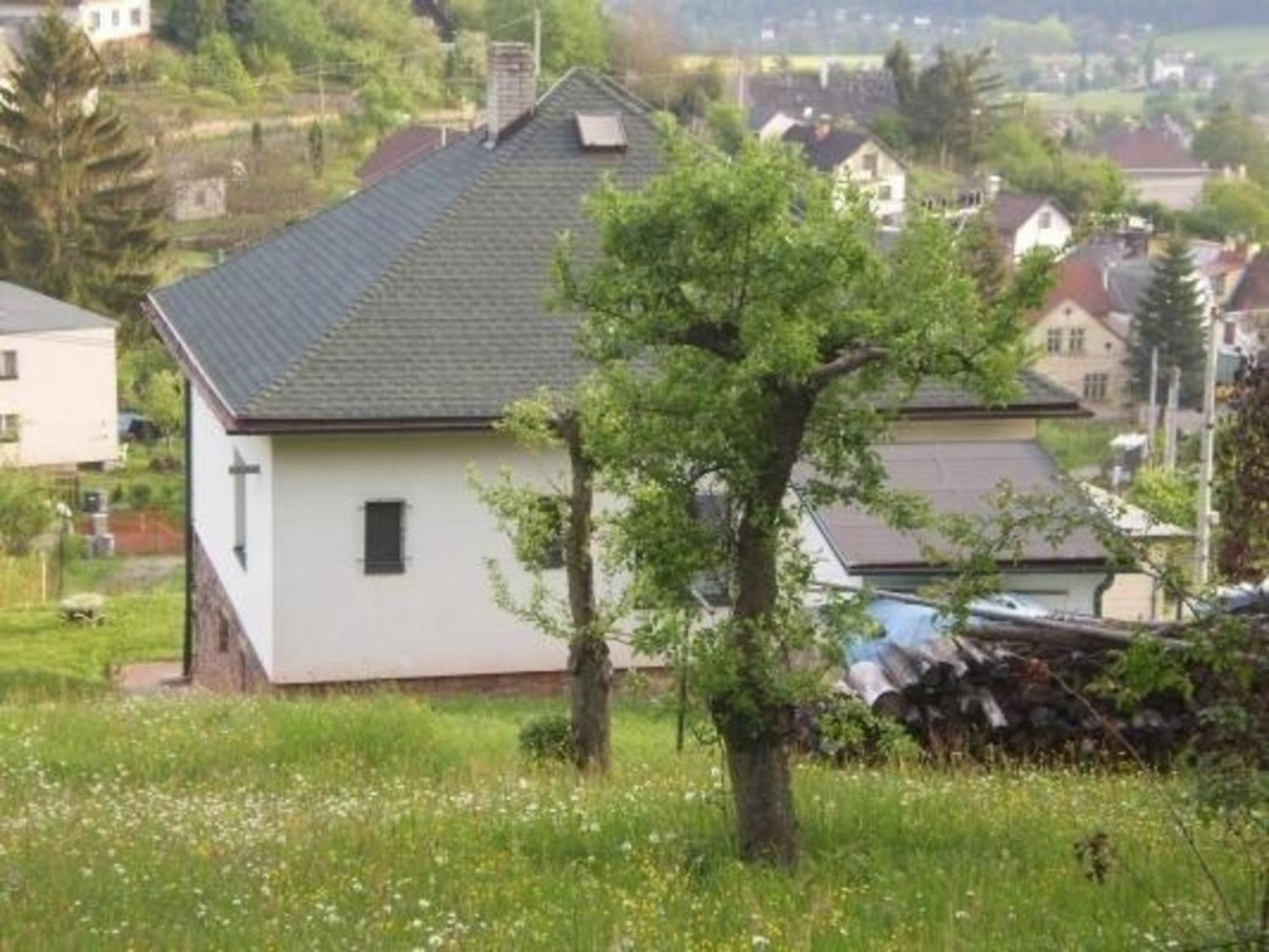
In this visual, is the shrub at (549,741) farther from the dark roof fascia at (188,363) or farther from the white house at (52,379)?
the white house at (52,379)

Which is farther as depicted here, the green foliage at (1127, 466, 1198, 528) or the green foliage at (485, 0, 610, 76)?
the green foliage at (485, 0, 610, 76)

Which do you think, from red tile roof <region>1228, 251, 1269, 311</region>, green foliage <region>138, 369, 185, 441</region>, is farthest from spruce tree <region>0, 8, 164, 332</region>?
red tile roof <region>1228, 251, 1269, 311</region>

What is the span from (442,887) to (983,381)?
10.2 ft

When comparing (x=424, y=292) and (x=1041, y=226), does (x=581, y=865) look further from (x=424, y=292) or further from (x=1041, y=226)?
(x=1041, y=226)

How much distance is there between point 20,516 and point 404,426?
2487 cm

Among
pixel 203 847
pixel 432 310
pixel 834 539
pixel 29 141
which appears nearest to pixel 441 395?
pixel 432 310

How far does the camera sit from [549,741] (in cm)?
1489

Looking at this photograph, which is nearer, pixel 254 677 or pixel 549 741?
pixel 549 741

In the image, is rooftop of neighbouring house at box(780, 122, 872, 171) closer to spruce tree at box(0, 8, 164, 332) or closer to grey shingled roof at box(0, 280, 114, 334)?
spruce tree at box(0, 8, 164, 332)

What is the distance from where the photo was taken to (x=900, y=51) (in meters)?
122

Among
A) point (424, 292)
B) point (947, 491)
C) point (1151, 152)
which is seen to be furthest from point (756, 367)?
point (1151, 152)

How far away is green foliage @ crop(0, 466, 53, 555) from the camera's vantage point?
4428 centimetres

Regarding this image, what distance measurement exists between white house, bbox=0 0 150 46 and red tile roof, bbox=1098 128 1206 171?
63.4m

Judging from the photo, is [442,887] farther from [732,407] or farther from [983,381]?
[983,381]
